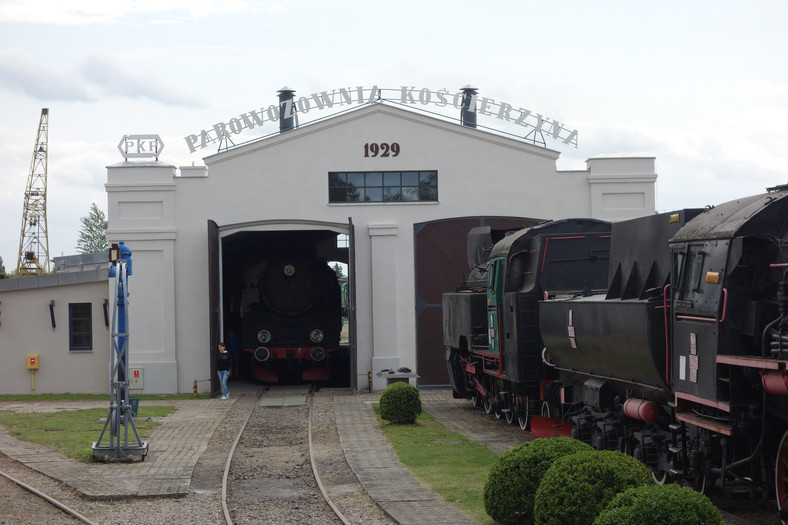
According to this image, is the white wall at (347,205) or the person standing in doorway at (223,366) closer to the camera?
the person standing in doorway at (223,366)

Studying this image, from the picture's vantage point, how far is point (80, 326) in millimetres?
28078

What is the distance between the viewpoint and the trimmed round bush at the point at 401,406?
19688 millimetres

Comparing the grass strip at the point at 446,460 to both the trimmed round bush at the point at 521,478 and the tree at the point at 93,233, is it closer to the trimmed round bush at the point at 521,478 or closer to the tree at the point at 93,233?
the trimmed round bush at the point at 521,478

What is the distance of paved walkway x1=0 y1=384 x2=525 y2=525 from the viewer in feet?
39.0

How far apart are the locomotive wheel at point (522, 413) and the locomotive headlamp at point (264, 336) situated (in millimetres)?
12309

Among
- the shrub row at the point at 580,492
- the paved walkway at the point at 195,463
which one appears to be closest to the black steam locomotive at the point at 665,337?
the shrub row at the point at 580,492

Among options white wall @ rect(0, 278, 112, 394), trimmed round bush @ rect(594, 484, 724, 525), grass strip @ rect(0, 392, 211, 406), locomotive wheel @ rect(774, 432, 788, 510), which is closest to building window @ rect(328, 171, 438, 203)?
grass strip @ rect(0, 392, 211, 406)

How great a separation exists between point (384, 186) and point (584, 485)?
19737 mm

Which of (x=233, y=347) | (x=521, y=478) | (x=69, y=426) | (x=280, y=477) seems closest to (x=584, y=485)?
(x=521, y=478)

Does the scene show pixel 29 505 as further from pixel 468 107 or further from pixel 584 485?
pixel 468 107

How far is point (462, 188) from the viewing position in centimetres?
2775

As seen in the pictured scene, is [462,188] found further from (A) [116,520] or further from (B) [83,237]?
(B) [83,237]

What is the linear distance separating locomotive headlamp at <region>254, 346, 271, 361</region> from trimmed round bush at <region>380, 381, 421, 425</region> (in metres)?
9.55

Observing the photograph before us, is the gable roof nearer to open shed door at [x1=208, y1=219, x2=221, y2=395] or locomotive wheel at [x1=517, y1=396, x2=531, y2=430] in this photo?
open shed door at [x1=208, y1=219, x2=221, y2=395]
